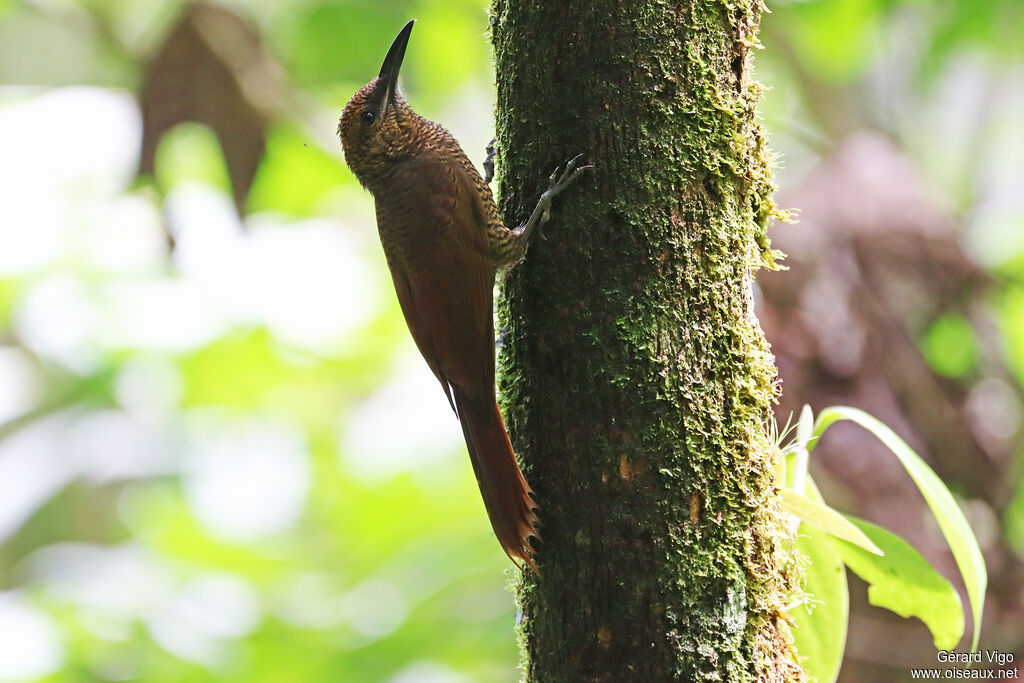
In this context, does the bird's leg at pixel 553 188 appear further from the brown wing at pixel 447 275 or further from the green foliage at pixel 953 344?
the green foliage at pixel 953 344

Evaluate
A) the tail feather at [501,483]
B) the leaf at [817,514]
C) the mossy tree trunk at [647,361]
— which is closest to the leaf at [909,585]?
the leaf at [817,514]

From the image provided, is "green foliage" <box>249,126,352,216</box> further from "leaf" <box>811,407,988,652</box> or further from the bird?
"leaf" <box>811,407,988,652</box>

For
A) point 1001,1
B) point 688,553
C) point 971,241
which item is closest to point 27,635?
point 688,553

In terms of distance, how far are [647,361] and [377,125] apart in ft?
3.94

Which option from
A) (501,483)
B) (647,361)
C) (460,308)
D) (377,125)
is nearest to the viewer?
(647,361)

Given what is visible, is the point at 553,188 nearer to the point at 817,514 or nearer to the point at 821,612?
the point at 817,514

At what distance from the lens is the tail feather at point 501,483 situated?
1487 millimetres

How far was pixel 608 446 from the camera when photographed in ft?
4.66

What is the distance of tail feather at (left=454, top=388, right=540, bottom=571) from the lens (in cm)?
149

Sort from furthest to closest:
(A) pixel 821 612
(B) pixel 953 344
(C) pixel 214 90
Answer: (B) pixel 953 344 → (C) pixel 214 90 → (A) pixel 821 612

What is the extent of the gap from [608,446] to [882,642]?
8.20 ft

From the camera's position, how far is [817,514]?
160cm

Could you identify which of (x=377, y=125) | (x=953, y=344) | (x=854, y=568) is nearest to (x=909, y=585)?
(x=854, y=568)

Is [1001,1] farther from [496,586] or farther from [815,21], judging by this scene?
[496,586]
